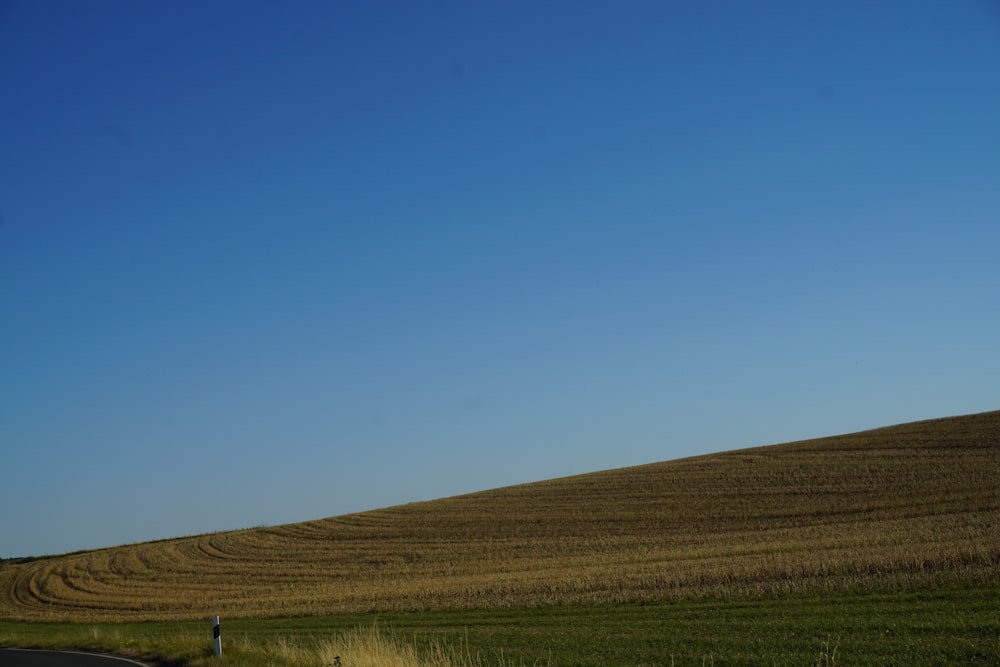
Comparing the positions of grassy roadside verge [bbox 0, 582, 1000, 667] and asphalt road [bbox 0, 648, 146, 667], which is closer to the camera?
grassy roadside verge [bbox 0, 582, 1000, 667]

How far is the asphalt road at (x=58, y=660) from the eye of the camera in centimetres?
1689

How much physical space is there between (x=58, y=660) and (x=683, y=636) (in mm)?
13211

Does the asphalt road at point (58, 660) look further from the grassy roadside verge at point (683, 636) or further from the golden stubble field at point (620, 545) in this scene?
the golden stubble field at point (620, 545)

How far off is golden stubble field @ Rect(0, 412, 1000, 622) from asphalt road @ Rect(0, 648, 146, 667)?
8.41m

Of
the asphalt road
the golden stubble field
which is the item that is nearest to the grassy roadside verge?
the asphalt road

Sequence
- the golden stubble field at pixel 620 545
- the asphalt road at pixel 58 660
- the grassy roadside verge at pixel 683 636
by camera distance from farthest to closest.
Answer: the golden stubble field at pixel 620 545 → the asphalt road at pixel 58 660 → the grassy roadside verge at pixel 683 636

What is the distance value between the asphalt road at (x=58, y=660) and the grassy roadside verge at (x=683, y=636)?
774mm

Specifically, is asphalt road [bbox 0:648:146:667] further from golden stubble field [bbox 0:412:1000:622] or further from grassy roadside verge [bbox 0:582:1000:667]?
golden stubble field [bbox 0:412:1000:622]

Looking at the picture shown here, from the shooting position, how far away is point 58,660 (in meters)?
18.2

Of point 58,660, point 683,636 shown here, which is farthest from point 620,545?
point 58,660

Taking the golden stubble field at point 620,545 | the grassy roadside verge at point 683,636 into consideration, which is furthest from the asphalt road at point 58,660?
the golden stubble field at point 620,545

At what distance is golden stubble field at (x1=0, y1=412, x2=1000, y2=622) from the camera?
23.2 m

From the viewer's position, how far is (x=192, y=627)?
88.0ft

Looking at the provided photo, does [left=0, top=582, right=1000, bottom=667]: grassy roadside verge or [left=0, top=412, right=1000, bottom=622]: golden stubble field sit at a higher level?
[left=0, top=412, right=1000, bottom=622]: golden stubble field
